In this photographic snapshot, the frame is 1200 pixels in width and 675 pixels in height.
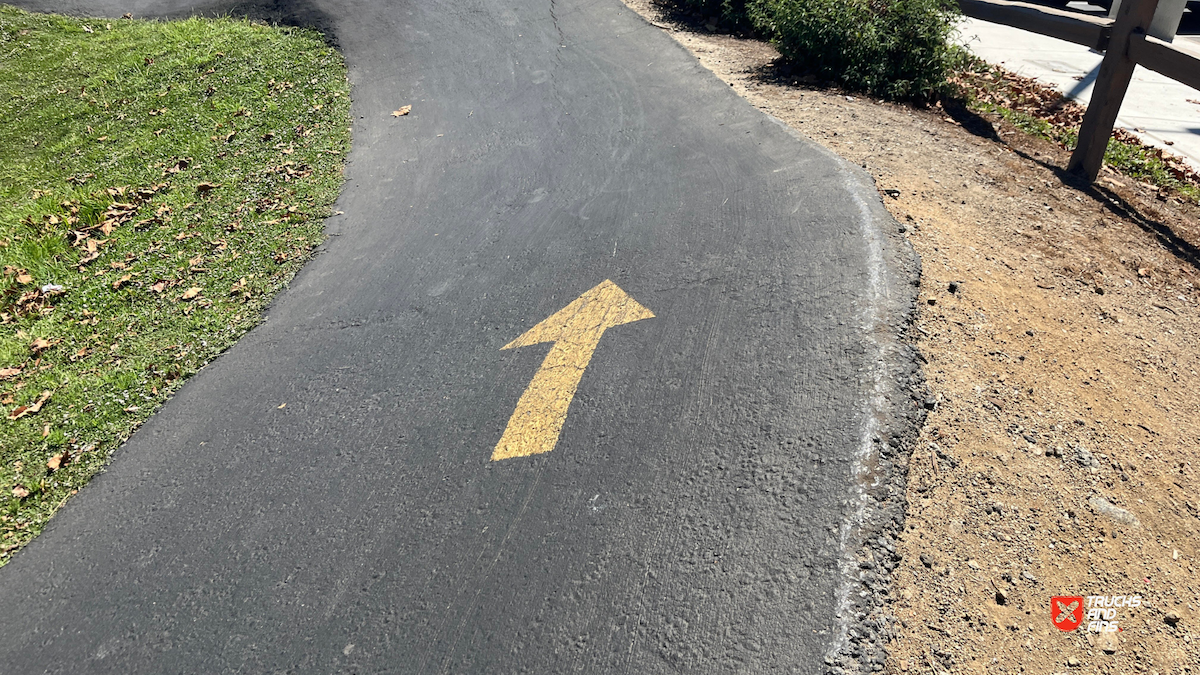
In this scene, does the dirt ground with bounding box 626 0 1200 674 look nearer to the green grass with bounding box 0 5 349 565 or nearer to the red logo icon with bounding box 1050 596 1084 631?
the red logo icon with bounding box 1050 596 1084 631

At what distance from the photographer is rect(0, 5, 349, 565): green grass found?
4938mm

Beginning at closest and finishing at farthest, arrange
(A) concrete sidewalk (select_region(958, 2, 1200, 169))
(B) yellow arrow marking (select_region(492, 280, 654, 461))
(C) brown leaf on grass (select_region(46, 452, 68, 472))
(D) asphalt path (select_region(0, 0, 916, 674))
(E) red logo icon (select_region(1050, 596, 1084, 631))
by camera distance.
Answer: (E) red logo icon (select_region(1050, 596, 1084, 631)), (D) asphalt path (select_region(0, 0, 916, 674)), (B) yellow arrow marking (select_region(492, 280, 654, 461)), (C) brown leaf on grass (select_region(46, 452, 68, 472)), (A) concrete sidewalk (select_region(958, 2, 1200, 169))

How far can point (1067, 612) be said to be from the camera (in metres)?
2.90

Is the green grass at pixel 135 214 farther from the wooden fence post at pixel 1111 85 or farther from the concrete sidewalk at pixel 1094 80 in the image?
the concrete sidewalk at pixel 1094 80

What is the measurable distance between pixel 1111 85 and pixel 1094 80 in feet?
13.8

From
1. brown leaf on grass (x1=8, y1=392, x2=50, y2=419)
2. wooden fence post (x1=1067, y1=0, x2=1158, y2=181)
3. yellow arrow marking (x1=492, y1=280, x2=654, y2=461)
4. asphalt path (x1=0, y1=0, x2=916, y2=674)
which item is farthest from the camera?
wooden fence post (x1=1067, y1=0, x2=1158, y2=181)

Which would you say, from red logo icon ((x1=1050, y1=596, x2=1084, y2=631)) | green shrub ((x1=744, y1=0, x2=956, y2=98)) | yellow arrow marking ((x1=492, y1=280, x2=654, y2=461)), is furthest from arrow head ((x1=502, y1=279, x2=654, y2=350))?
green shrub ((x1=744, y1=0, x2=956, y2=98))

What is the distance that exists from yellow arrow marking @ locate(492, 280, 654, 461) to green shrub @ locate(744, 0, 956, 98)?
497 centimetres

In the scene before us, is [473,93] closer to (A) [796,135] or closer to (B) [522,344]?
(A) [796,135]

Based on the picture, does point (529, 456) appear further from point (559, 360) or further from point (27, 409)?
point (27, 409)

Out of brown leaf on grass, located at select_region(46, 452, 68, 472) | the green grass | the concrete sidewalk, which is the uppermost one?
the concrete sidewalk

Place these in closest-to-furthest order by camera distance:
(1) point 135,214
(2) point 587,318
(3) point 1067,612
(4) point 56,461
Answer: (3) point 1067,612 → (4) point 56,461 → (2) point 587,318 → (1) point 135,214

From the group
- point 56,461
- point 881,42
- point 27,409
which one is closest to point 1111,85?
point 881,42

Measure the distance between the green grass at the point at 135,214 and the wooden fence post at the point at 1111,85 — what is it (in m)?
7.30
